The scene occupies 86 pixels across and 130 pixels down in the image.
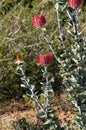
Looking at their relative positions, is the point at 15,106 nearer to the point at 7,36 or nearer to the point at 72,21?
the point at 7,36

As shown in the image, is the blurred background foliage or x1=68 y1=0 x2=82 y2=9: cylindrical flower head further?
the blurred background foliage

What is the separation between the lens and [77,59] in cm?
368

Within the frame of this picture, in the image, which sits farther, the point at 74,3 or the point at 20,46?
the point at 20,46

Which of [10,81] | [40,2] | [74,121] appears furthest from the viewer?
[40,2]

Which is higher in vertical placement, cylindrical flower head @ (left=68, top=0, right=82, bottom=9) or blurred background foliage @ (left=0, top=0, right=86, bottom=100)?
→ cylindrical flower head @ (left=68, top=0, right=82, bottom=9)

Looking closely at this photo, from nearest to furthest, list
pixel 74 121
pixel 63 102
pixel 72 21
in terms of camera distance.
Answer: pixel 72 21 < pixel 74 121 < pixel 63 102

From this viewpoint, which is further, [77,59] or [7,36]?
[7,36]

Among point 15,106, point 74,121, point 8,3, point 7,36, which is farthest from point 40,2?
point 74,121

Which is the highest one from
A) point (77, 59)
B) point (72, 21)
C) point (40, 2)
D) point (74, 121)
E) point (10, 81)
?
point (72, 21)

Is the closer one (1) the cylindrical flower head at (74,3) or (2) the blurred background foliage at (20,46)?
(1) the cylindrical flower head at (74,3)

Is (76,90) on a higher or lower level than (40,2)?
higher

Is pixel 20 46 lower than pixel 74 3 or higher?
lower

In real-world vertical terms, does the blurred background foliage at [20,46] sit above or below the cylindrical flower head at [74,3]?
below

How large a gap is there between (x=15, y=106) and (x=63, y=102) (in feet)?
2.32
